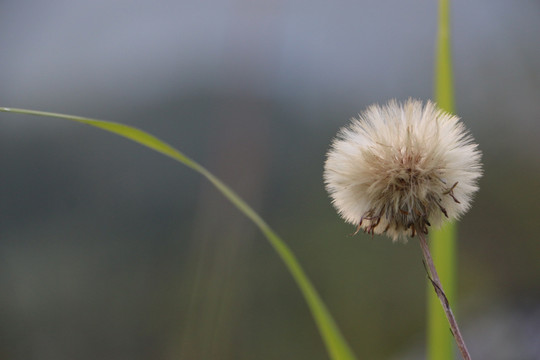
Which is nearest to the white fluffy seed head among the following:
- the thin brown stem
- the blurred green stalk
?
the thin brown stem

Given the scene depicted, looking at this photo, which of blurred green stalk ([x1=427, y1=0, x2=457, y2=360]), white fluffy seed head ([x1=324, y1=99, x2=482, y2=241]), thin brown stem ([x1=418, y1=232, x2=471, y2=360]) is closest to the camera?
thin brown stem ([x1=418, y1=232, x2=471, y2=360])

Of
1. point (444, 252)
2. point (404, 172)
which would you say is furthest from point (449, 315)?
point (444, 252)

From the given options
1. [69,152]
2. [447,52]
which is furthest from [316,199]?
[447,52]

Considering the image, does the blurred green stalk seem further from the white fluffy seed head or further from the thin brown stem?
the thin brown stem

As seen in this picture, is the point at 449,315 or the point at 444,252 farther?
the point at 444,252

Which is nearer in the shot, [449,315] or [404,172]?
[449,315]

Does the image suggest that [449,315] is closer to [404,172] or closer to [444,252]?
[404,172]

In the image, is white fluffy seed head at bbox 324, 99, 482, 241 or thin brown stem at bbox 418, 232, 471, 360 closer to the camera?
thin brown stem at bbox 418, 232, 471, 360

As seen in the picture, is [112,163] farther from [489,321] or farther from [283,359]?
[489,321]

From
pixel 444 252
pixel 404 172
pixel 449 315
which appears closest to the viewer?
pixel 449 315

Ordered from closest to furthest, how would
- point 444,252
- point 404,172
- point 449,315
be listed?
point 449,315, point 404,172, point 444,252
